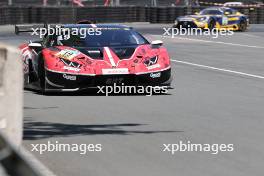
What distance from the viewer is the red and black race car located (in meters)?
12.1

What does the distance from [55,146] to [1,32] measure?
27.2 m

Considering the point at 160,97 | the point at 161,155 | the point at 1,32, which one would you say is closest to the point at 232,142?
the point at 161,155

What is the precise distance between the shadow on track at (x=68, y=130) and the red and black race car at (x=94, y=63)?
2776 millimetres

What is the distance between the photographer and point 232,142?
780cm

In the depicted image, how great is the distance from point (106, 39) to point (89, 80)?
42.3 inches

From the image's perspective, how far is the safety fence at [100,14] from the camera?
39.5 metres

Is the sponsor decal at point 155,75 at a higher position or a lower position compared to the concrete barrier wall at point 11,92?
lower

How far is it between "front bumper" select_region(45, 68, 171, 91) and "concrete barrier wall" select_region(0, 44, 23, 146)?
4.73 m

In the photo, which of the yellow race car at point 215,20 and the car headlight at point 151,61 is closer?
the car headlight at point 151,61

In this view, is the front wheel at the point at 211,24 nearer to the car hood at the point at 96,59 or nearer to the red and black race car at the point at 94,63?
the red and black race car at the point at 94,63

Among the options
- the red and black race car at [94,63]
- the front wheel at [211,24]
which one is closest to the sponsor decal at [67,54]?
the red and black race car at [94,63]

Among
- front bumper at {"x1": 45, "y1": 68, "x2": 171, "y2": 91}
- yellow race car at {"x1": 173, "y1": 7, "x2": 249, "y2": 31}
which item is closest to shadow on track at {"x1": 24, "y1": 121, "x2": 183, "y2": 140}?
front bumper at {"x1": 45, "y1": 68, "x2": 171, "y2": 91}

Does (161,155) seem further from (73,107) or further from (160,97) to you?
(160,97)

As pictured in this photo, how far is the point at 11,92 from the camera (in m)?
7.25
